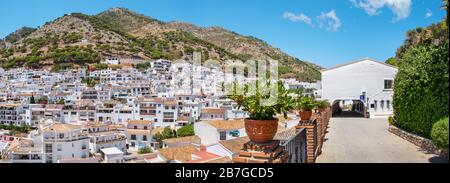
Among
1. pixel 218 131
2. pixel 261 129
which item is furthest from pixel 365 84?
pixel 261 129

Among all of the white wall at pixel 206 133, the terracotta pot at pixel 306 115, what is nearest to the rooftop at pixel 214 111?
the white wall at pixel 206 133

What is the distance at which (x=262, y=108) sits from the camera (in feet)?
12.1

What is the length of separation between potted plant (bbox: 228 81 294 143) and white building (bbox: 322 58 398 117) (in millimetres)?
15951

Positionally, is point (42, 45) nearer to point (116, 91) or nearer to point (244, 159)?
point (116, 91)

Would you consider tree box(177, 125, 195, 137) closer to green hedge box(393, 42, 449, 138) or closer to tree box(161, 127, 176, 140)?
tree box(161, 127, 176, 140)

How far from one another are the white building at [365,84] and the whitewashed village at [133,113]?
0.17ft

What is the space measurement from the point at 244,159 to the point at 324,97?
16.9m

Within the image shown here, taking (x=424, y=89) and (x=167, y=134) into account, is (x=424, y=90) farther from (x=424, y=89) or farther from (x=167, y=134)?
(x=167, y=134)

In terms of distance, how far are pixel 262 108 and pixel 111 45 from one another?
77668 millimetres

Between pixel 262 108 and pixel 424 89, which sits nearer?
pixel 262 108

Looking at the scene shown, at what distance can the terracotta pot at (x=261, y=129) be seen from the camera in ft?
11.6

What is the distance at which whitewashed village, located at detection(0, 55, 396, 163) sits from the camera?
1894 centimetres

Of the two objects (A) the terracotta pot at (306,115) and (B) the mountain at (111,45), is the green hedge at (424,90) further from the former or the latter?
(B) the mountain at (111,45)
